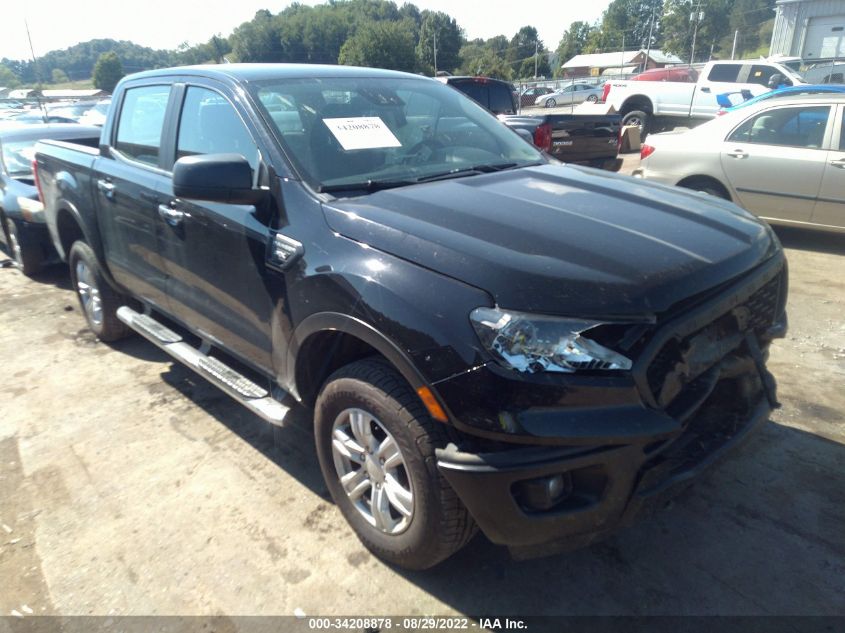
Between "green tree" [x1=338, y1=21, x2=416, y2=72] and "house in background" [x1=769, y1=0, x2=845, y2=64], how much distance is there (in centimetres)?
3337

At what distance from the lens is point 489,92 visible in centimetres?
1148

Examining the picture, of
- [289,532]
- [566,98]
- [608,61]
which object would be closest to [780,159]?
[289,532]

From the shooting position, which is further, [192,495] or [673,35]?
[673,35]

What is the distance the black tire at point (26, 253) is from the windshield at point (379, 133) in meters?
5.09

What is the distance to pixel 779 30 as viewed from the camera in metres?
32.2

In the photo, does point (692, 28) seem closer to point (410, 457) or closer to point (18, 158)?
point (18, 158)

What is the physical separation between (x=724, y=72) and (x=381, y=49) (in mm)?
49477

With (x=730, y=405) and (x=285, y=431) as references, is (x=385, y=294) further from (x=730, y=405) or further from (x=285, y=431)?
(x=285, y=431)

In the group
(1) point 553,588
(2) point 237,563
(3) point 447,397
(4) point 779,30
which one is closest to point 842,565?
(1) point 553,588

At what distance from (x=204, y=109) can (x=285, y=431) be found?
1.80m

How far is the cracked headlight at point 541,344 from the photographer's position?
197cm

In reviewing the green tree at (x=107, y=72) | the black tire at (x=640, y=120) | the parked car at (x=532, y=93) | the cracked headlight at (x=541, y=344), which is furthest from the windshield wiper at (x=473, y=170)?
the green tree at (x=107, y=72)

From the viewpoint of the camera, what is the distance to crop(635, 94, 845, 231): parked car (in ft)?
20.9

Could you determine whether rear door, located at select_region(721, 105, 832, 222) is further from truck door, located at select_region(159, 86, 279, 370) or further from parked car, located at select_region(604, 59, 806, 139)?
parked car, located at select_region(604, 59, 806, 139)
